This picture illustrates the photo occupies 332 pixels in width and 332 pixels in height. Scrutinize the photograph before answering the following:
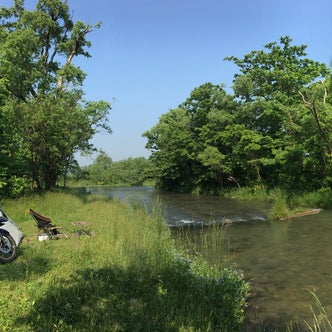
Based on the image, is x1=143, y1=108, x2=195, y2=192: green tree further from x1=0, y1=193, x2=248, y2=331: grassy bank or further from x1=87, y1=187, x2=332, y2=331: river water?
x1=0, y1=193, x2=248, y2=331: grassy bank

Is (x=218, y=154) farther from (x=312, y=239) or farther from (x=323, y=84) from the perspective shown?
(x=312, y=239)

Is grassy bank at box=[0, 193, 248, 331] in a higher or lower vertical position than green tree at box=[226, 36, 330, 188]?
lower

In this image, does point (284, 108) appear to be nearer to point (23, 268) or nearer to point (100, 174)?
point (23, 268)

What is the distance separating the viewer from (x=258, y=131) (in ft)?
105

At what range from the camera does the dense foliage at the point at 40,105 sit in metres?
16.2

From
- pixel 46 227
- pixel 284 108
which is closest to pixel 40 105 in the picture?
pixel 46 227

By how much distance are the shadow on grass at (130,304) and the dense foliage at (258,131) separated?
1637 centimetres

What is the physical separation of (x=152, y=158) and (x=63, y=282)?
47223 mm

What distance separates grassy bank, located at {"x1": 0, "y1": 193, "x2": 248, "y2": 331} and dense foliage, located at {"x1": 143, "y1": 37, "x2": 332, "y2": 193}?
15.7 meters

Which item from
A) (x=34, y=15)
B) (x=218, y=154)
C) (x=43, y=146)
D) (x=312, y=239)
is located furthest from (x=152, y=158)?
(x=312, y=239)

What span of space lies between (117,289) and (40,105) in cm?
1557

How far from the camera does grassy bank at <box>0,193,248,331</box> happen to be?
13.9 ft

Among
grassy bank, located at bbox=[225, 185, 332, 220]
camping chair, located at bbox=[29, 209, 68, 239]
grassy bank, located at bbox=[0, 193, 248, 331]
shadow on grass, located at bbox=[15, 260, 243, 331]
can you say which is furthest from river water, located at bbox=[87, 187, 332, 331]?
camping chair, located at bbox=[29, 209, 68, 239]

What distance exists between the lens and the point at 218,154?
3344 cm
